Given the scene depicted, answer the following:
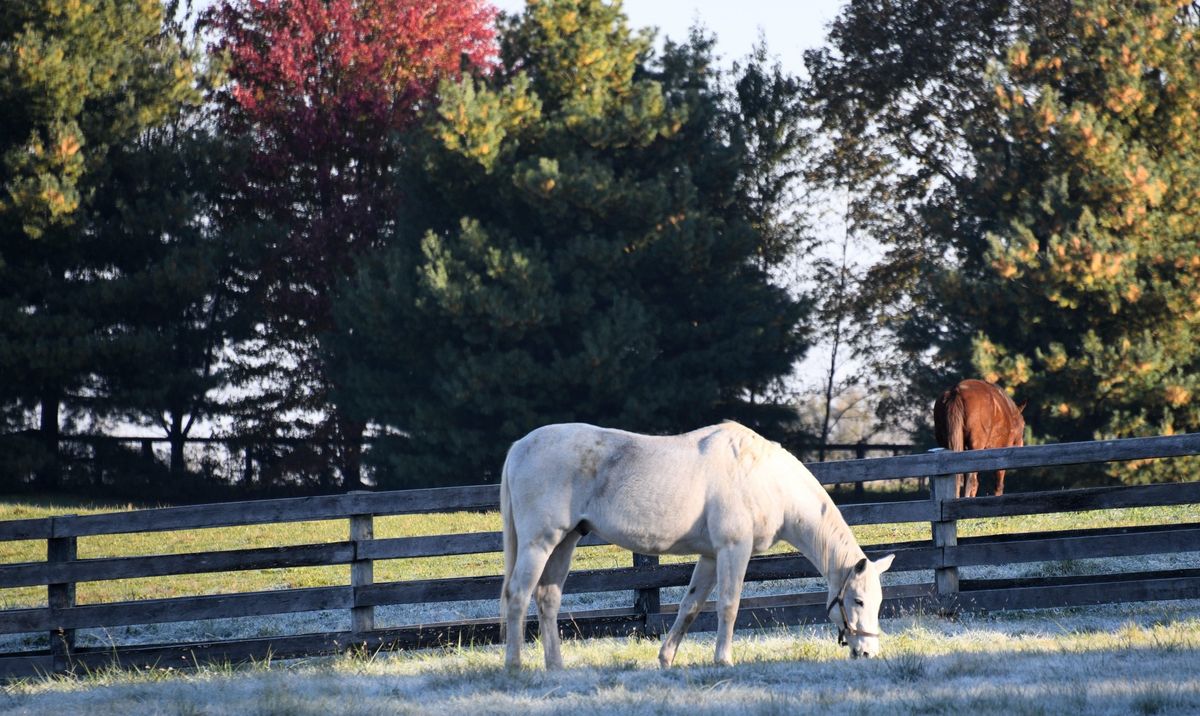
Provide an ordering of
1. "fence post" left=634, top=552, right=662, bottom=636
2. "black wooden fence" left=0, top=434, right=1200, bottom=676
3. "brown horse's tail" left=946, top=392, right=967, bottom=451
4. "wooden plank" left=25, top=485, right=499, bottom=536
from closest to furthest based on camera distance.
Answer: "wooden plank" left=25, top=485, right=499, bottom=536 < "black wooden fence" left=0, top=434, right=1200, bottom=676 < "fence post" left=634, top=552, right=662, bottom=636 < "brown horse's tail" left=946, top=392, right=967, bottom=451

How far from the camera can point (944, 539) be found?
32.4ft

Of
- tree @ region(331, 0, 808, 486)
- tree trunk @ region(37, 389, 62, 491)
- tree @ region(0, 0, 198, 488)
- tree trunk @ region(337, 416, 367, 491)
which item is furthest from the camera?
tree trunk @ region(337, 416, 367, 491)

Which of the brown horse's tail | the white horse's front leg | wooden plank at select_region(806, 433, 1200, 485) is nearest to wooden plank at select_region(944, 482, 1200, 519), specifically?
wooden plank at select_region(806, 433, 1200, 485)

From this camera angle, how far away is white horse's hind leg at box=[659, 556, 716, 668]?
765cm

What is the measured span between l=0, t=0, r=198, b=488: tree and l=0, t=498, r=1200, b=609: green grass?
6357 millimetres

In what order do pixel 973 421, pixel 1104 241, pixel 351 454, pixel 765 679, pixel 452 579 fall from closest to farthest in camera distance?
→ pixel 765 679 < pixel 452 579 < pixel 973 421 < pixel 1104 241 < pixel 351 454

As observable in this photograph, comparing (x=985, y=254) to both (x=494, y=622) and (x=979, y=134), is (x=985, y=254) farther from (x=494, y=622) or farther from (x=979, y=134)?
(x=494, y=622)

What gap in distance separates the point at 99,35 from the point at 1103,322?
66.0 feet

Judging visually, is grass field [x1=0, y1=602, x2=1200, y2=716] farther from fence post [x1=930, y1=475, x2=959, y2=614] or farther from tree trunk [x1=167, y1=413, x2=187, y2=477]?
tree trunk [x1=167, y1=413, x2=187, y2=477]

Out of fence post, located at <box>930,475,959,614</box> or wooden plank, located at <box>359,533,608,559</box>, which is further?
fence post, located at <box>930,475,959,614</box>

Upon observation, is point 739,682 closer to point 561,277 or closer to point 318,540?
point 318,540

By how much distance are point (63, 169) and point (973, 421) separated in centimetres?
1776

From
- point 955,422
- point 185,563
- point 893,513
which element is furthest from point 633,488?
point 955,422

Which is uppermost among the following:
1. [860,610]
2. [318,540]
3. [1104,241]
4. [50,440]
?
[1104,241]
